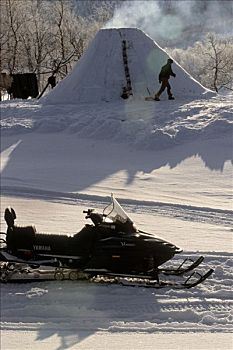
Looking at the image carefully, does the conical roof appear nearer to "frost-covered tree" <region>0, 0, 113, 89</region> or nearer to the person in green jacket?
the person in green jacket

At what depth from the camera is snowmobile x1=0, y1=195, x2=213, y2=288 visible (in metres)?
5.45

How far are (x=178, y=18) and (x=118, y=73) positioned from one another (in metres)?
43.7

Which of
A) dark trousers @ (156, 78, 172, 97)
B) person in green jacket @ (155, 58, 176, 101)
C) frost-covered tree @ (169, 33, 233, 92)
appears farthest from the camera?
frost-covered tree @ (169, 33, 233, 92)

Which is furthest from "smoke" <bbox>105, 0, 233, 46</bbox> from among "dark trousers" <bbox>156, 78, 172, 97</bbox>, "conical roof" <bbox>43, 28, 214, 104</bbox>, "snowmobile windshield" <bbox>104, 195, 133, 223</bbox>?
"snowmobile windshield" <bbox>104, 195, 133, 223</bbox>

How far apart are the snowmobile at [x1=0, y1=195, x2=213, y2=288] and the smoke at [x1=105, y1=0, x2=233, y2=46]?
36104 mm

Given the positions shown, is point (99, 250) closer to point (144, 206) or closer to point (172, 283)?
point (172, 283)

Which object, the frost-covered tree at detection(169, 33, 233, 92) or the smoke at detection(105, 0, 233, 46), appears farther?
the smoke at detection(105, 0, 233, 46)

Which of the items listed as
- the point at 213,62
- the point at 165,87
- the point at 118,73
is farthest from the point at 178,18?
the point at 165,87

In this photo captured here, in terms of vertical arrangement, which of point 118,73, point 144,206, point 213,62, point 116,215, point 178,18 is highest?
point 178,18

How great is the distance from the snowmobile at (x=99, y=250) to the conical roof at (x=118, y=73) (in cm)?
1032

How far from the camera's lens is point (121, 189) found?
9172 millimetres

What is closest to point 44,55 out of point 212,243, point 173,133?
point 173,133

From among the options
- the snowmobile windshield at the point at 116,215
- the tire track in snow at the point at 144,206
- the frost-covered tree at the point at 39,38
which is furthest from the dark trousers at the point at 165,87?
the frost-covered tree at the point at 39,38

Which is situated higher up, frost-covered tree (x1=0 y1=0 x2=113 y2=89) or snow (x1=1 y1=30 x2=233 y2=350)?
frost-covered tree (x1=0 y1=0 x2=113 y2=89)
